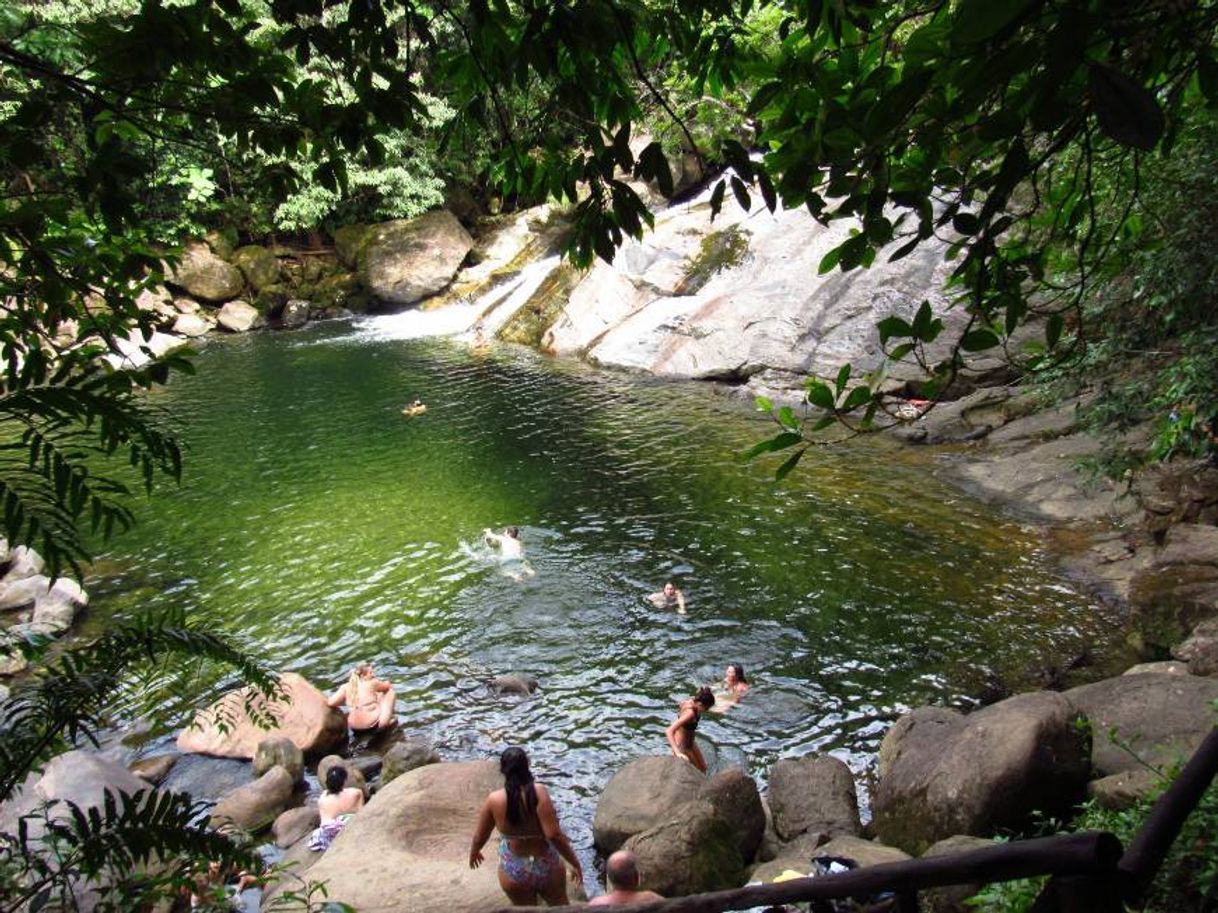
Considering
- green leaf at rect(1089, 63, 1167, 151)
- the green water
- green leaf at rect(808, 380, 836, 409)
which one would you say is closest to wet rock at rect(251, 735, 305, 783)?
the green water

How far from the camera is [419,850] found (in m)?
6.20

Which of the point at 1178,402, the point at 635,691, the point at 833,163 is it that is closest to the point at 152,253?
the point at 833,163

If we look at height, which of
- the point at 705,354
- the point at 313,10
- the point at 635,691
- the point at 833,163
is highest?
the point at 313,10

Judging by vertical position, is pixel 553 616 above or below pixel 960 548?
below

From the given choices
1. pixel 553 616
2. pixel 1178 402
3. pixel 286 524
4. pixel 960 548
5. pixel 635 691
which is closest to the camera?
pixel 1178 402

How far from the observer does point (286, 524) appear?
13.8 m

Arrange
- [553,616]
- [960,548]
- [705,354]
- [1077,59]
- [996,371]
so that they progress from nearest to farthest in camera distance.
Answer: [1077,59]
[553,616]
[960,548]
[996,371]
[705,354]

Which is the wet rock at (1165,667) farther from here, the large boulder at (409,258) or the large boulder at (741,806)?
the large boulder at (409,258)

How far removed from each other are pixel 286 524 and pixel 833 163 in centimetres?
1336

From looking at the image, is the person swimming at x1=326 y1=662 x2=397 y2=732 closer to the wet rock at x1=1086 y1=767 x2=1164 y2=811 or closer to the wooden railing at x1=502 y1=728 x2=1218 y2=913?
the wet rock at x1=1086 y1=767 x2=1164 y2=811

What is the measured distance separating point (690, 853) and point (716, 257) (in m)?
20.9

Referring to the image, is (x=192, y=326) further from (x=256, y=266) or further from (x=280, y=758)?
(x=280, y=758)

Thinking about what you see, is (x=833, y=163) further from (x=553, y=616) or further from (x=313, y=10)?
(x=553, y=616)

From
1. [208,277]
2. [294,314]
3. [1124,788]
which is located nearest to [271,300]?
[294,314]
